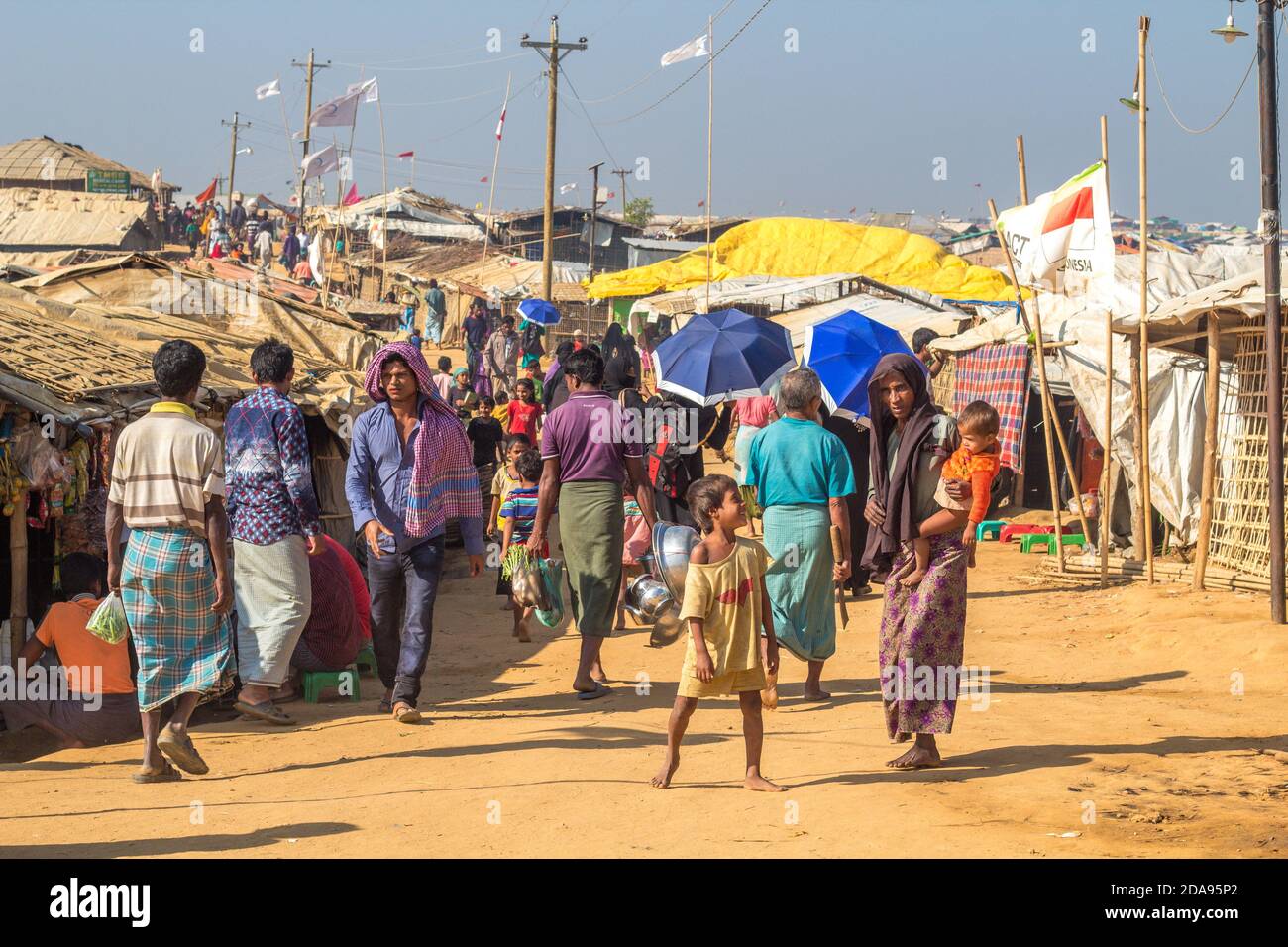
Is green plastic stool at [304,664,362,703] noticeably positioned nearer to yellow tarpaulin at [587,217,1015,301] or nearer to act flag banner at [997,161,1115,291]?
act flag banner at [997,161,1115,291]

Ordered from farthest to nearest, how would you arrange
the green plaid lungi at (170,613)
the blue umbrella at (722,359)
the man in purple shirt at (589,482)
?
the blue umbrella at (722,359)
the man in purple shirt at (589,482)
the green plaid lungi at (170,613)

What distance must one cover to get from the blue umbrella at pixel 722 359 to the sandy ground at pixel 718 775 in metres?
3.48

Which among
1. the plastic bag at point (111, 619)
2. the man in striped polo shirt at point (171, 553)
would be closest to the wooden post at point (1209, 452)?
the man in striped polo shirt at point (171, 553)

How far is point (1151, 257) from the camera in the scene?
58.4 ft

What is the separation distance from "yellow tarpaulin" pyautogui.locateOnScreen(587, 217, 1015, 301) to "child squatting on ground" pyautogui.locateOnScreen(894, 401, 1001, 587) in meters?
25.5

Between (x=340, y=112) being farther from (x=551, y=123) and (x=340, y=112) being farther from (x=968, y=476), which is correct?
(x=968, y=476)

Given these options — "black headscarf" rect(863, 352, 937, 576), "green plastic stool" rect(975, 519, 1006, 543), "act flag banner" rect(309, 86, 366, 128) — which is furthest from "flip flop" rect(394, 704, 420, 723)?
"act flag banner" rect(309, 86, 366, 128)

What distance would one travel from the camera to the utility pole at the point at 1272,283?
9734 millimetres

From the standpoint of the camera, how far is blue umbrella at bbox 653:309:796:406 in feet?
41.4

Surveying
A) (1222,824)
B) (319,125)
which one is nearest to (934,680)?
→ (1222,824)

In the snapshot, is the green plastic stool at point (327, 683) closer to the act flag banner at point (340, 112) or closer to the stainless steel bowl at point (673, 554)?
the stainless steel bowl at point (673, 554)
